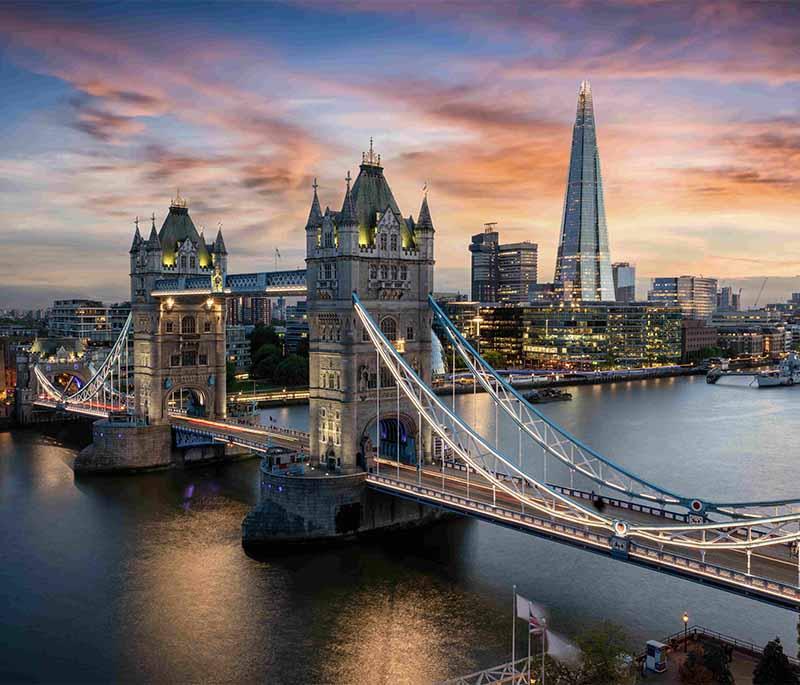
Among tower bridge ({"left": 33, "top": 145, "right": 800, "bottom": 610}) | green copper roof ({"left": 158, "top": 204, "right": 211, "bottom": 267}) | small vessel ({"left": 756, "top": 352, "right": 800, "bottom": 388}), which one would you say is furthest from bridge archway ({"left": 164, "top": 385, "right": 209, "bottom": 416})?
small vessel ({"left": 756, "top": 352, "right": 800, "bottom": 388})

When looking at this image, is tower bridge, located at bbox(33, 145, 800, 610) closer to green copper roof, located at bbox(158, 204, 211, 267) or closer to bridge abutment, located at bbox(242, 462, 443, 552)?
bridge abutment, located at bbox(242, 462, 443, 552)

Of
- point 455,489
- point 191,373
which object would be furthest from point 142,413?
point 455,489

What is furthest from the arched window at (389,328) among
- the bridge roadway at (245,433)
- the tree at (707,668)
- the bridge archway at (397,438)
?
the tree at (707,668)

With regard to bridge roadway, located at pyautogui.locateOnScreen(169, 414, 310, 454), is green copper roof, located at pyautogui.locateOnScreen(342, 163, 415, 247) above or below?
above

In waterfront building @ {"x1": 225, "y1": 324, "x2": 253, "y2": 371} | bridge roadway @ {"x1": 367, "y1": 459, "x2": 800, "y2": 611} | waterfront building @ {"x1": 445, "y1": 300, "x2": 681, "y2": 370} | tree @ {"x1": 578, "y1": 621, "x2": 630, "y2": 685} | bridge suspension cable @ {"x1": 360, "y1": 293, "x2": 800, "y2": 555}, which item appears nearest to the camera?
tree @ {"x1": 578, "y1": 621, "x2": 630, "y2": 685}

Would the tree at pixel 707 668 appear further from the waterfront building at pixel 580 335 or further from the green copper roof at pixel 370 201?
the waterfront building at pixel 580 335

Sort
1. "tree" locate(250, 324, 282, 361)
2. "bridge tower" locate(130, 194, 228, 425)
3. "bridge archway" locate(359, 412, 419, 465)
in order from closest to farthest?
"bridge archway" locate(359, 412, 419, 465)
"bridge tower" locate(130, 194, 228, 425)
"tree" locate(250, 324, 282, 361)

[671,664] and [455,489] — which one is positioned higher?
[455,489]

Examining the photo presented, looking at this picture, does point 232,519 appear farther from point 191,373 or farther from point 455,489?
point 191,373
